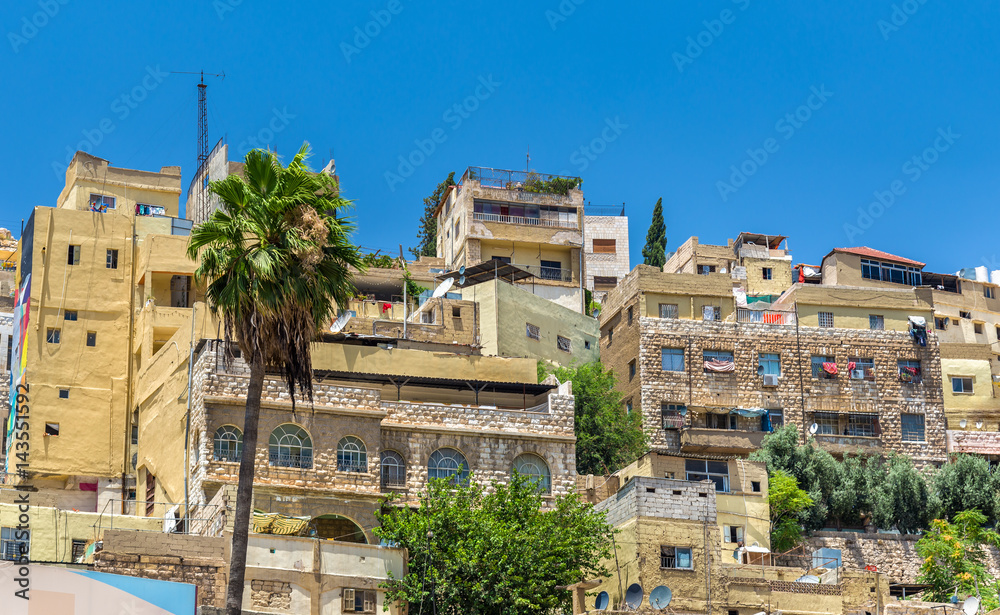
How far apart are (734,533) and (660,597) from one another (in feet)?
30.3

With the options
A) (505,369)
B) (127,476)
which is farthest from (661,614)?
(127,476)

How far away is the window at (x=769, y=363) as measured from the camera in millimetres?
64250

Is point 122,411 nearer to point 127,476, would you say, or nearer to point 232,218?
point 127,476

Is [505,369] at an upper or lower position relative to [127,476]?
upper

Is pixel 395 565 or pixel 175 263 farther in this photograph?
pixel 175 263

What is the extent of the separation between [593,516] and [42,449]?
79.3 ft

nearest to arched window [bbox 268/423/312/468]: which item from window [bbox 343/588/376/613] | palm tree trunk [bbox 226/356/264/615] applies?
window [bbox 343/588/376/613]

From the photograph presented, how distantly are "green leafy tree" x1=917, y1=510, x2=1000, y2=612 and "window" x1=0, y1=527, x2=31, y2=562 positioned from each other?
3133cm

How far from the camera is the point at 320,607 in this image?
36250 millimetres

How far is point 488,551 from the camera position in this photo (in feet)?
125

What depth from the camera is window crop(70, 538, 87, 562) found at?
43.6 m

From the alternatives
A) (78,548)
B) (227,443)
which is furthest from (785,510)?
(78,548)

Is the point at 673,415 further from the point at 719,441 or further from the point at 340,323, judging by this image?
the point at 340,323

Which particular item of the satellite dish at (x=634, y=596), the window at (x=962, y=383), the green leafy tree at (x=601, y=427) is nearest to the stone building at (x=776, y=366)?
the green leafy tree at (x=601, y=427)
